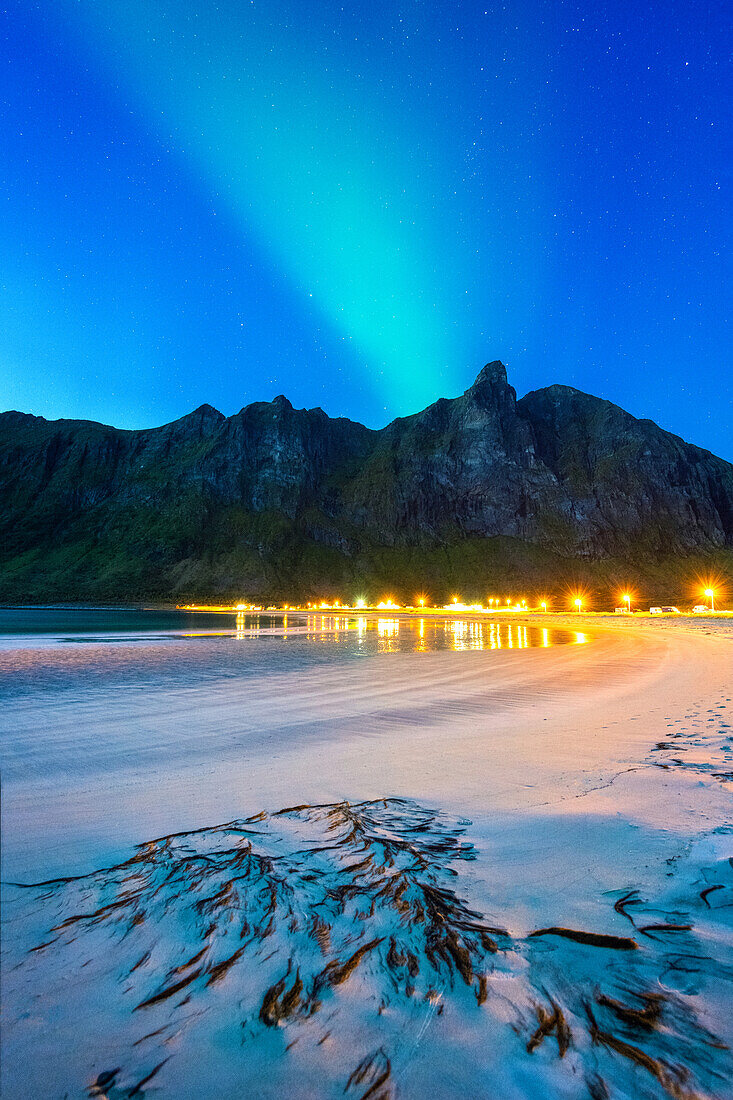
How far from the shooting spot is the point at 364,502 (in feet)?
587

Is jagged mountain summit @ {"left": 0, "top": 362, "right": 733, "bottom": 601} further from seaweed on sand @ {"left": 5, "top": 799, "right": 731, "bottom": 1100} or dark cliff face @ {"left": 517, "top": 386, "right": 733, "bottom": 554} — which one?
seaweed on sand @ {"left": 5, "top": 799, "right": 731, "bottom": 1100}

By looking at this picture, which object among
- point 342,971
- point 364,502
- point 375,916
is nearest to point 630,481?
point 364,502

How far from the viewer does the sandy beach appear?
5.48 ft

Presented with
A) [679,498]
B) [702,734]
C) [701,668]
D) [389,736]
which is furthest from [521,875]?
[679,498]

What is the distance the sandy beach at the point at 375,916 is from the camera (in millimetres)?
1670

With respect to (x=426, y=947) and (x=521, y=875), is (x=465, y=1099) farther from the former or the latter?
(x=521, y=875)

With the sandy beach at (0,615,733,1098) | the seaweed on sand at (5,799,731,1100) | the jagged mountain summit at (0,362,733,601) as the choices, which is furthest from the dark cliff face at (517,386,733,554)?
the seaweed on sand at (5,799,731,1100)

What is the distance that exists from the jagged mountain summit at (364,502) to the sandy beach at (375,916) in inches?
5176

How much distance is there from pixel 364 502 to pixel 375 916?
177662mm

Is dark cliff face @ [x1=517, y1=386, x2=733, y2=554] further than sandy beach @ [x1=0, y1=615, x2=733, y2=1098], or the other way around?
dark cliff face @ [x1=517, y1=386, x2=733, y2=554]

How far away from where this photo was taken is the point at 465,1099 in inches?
60.6

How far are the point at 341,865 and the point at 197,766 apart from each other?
9.80 ft

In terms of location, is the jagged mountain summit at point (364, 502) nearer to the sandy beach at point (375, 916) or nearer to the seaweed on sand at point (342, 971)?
the sandy beach at point (375, 916)

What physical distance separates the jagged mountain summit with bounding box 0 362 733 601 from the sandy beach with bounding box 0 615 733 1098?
13146 centimetres
